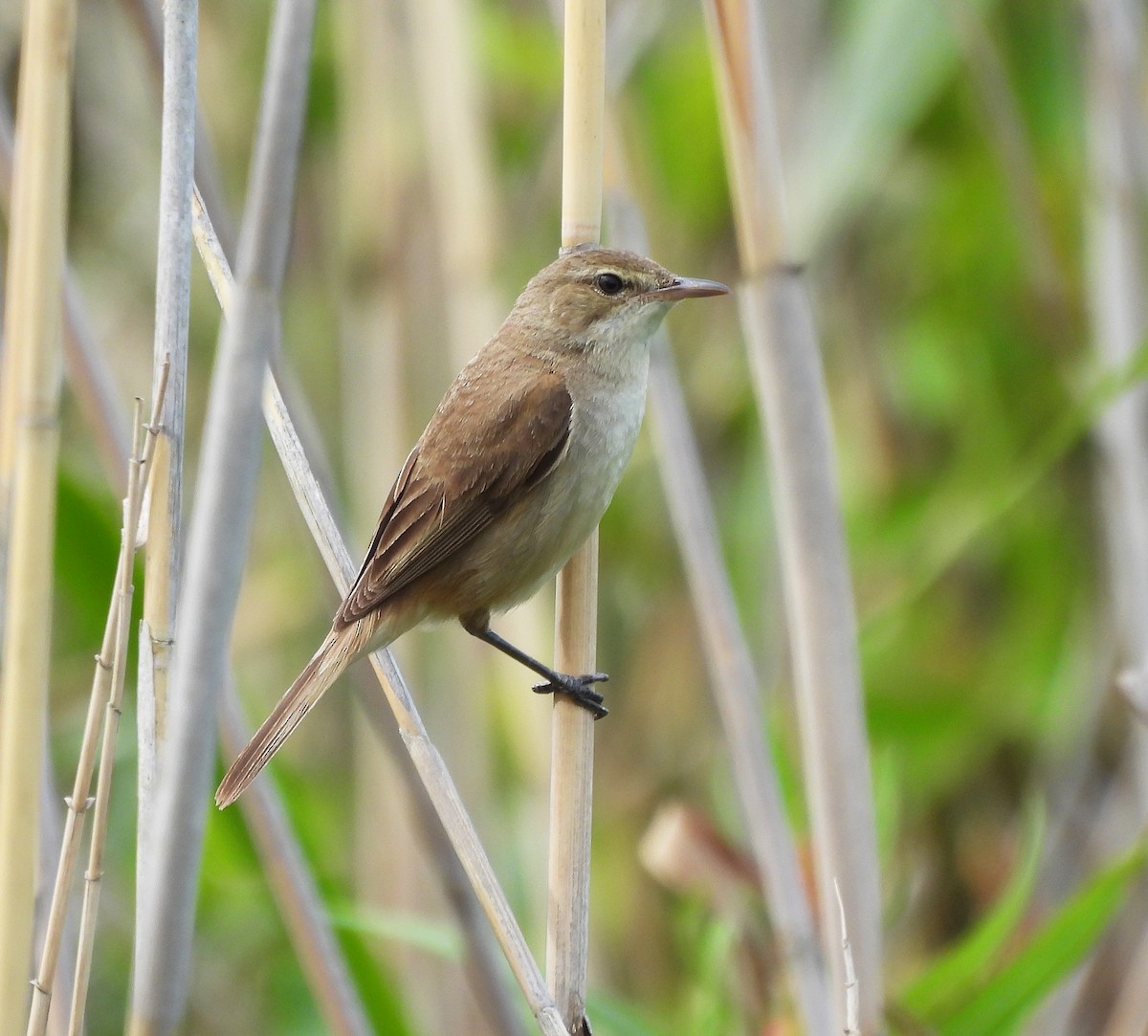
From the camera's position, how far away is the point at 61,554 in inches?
Answer: 109

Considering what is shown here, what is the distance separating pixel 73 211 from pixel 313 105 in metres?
0.86

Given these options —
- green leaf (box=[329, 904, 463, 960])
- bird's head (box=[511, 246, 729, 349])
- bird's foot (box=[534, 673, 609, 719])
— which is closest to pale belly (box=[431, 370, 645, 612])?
bird's head (box=[511, 246, 729, 349])

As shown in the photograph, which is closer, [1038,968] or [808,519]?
[808,519]

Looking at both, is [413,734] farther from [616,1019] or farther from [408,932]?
[616,1019]

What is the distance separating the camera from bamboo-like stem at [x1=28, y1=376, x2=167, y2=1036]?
5.94 ft

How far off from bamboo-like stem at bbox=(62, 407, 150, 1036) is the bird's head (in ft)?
3.73

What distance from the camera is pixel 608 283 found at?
2.82 meters

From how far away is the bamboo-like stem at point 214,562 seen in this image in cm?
149

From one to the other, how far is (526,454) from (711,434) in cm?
163

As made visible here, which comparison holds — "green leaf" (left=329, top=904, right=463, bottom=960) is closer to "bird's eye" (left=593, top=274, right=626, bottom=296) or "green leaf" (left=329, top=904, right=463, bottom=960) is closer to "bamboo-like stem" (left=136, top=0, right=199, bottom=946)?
"bamboo-like stem" (left=136, top=0, right=199, bottom=946)

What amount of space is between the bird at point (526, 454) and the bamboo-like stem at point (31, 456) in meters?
0.86

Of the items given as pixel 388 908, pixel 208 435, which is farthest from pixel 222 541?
pixel 388 908

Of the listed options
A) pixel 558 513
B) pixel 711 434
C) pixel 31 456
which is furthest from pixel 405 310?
pixel 31 456

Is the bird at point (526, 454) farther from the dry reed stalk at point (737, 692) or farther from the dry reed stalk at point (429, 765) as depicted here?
the dry reed stalk at point (429, 765)
